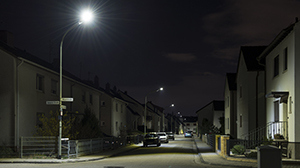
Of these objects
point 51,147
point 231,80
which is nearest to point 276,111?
point 51,147

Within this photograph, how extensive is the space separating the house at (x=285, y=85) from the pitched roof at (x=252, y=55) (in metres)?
3.18

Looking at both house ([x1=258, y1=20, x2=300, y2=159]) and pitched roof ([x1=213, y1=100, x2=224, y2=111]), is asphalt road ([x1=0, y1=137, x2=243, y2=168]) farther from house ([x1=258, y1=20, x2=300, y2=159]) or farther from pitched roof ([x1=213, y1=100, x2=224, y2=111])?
pitched roof ([x1=213, y1=100, x2=224, y2=111])

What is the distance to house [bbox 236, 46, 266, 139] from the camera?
2898cm

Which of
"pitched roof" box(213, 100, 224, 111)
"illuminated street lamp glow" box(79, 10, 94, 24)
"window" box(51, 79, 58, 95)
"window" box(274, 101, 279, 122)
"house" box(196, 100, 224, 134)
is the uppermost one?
"illuminated street lamp glow" box(79, 10, 94, 24)

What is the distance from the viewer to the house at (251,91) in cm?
2898

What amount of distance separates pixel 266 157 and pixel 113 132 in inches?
1518

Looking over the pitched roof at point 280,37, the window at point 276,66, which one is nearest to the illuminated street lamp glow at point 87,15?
the pitched roof at point 280,37

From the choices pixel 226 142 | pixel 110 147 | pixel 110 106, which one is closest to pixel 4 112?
pixel 110 147

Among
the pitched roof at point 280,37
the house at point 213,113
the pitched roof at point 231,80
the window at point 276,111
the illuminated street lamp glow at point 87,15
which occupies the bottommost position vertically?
the house at point 213,113

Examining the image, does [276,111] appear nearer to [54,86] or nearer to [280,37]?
[280,37]

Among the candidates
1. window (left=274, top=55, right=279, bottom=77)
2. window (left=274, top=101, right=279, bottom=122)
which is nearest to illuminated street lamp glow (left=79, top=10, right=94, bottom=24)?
window (left=274, top=55, right=279, bottom=77)

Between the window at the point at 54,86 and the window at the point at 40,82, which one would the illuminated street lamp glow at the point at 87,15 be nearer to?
the window at the point at 40,82

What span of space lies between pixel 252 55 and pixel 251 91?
3.23m

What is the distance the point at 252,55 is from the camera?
31094 millimetres
